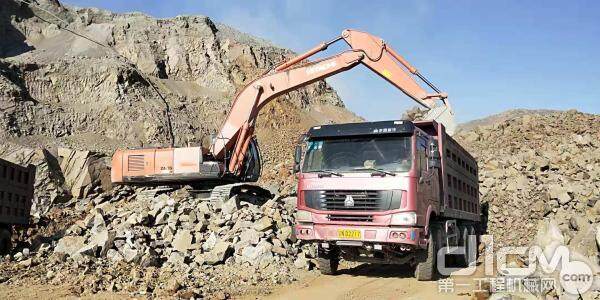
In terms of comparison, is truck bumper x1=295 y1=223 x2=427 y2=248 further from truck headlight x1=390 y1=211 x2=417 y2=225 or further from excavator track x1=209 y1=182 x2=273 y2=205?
excavator track x1=209 y1=182 x2=273 y2=205

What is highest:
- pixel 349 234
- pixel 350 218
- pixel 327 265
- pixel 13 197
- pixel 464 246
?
pixel 13 197

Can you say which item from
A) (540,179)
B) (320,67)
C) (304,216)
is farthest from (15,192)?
(540,179)

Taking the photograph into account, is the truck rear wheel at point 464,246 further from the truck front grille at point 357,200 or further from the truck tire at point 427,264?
the truck front grille at point 357,200

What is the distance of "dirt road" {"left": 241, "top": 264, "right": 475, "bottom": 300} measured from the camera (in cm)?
829

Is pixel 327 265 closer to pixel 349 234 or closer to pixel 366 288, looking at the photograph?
pixel 366 288

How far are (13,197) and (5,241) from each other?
1116 millimetres

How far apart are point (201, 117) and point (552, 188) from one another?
28.7m

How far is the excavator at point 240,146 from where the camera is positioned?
1498 centimetres

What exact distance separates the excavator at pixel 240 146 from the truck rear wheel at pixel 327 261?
579cm

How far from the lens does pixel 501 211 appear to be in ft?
54.6

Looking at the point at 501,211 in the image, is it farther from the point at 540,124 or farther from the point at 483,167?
the point at 540,124

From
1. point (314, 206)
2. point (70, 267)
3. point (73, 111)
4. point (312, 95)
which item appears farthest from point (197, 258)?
point (312, 95)

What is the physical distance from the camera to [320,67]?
15.5m

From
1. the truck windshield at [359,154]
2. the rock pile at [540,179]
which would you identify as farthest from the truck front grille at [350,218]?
the rock pile at [540,179]
